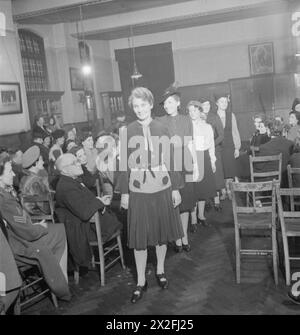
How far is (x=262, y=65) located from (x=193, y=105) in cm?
810

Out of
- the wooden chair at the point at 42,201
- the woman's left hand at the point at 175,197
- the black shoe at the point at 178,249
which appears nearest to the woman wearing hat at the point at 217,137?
the black shoe at the point at 178,249

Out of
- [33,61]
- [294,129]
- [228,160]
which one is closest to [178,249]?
[228,160]

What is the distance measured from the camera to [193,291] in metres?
3.25

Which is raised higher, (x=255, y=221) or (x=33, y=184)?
(x=33, y=184)

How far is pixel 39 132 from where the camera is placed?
25.4 ft

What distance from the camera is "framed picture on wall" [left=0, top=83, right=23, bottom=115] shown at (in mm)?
7855

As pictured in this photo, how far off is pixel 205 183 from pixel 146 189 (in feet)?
5.38

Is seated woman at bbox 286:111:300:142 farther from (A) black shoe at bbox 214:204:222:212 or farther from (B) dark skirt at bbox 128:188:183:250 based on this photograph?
(B) dark skirt at bbox 128:188:183:250

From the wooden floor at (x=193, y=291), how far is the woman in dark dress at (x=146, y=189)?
21cm

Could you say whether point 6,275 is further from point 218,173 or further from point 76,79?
point 76,79

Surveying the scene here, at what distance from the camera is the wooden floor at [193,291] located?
2.95 meters
